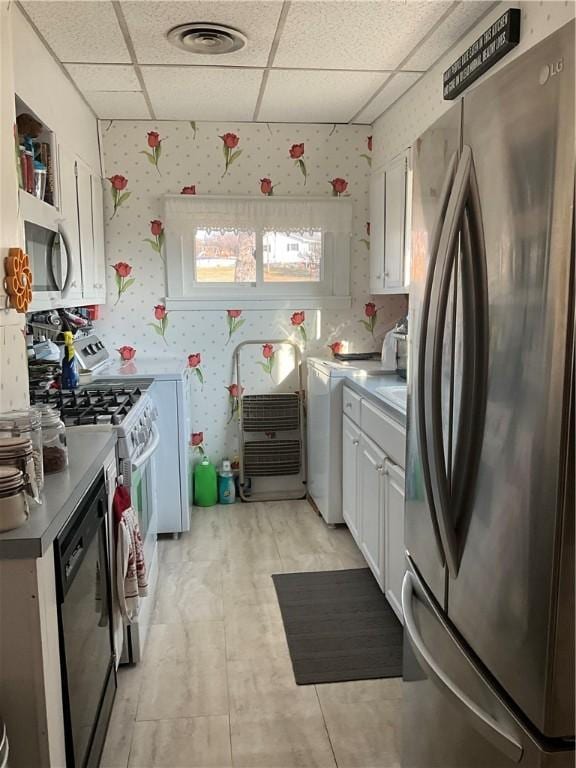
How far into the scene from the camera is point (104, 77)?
9.71 feet

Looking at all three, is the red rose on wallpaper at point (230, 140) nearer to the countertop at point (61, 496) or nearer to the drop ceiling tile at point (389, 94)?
the drop ceiling tile at point (389, 94)

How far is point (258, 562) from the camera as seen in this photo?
317cm

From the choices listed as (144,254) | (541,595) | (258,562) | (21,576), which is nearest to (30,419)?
(21,576)

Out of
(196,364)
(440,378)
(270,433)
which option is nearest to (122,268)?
(196,364)

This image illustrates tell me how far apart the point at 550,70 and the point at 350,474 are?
247 cm

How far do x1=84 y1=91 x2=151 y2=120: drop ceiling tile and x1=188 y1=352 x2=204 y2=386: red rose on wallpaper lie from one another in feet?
4.80

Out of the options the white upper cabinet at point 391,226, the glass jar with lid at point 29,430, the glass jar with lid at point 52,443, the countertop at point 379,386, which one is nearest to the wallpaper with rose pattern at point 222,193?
the white upper cabinet at point 391,226

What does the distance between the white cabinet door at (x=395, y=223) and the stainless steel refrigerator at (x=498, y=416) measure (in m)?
1.81

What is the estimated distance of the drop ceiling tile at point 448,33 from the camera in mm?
2260

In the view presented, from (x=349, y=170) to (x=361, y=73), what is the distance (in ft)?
3.43

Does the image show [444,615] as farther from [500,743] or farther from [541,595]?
[541,595]

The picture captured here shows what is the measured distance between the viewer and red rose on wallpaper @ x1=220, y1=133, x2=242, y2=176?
3854mm

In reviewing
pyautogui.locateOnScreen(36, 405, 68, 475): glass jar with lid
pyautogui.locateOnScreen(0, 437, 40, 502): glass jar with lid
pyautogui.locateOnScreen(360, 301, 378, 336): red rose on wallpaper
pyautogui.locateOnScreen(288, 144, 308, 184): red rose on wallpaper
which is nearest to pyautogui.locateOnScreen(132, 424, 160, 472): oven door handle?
pyautogui.locateOnScreen(36, 405, 68, 475): glass jar with lid

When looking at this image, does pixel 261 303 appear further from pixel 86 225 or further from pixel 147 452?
pixel 147 452
